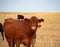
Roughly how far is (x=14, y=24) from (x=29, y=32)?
30 cm

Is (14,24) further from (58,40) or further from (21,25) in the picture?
(58,40)

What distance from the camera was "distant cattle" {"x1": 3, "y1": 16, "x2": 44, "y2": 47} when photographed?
288cm

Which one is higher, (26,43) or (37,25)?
(37,25)

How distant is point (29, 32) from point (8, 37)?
0.36m

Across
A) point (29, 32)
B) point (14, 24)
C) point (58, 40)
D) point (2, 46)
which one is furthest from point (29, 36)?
point (58, 40)

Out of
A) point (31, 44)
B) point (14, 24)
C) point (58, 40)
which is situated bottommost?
point (58, 40)

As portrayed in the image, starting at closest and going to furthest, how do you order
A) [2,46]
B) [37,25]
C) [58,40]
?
[37,25] → [2,46] → [58,40]

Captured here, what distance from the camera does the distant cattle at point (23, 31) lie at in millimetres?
2879

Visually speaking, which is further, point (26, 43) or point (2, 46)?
point (2, 46)

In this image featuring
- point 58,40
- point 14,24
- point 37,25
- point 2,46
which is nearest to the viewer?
point 37,25

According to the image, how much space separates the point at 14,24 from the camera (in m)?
3.11

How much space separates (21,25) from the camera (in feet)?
9.87

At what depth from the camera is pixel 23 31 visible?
9.68 feet

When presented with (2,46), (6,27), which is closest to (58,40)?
(2,46)
